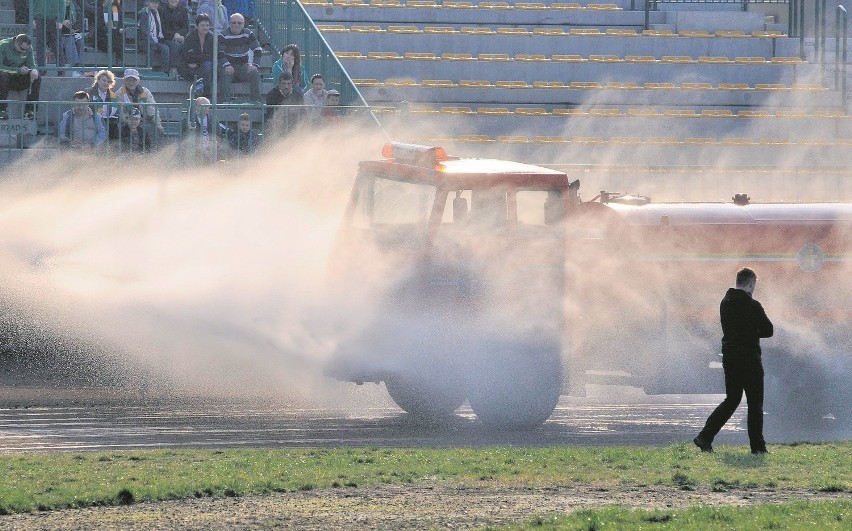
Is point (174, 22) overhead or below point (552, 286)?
overhead

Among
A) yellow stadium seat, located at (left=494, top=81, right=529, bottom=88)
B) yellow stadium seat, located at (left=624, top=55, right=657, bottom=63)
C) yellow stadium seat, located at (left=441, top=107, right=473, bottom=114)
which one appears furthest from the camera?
yellow stadium seat, located at (left=624, top=55, right=657, bottom=63)

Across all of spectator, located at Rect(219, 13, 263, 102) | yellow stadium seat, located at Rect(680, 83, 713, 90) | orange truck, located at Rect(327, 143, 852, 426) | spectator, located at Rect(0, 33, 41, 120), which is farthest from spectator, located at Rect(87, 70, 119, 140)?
yellow stadium seat, located at Rect(680, 83, 713, 90)

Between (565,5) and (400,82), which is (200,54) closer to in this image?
(400,82)

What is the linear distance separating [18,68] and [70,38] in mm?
2114

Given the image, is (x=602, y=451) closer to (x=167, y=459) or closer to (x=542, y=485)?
(x=542, y=485)

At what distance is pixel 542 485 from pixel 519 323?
11.2 feet

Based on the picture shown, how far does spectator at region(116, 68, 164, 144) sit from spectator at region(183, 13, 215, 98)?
1049 millimetres

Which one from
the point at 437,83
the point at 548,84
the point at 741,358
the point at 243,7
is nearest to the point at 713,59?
the point at 548,84

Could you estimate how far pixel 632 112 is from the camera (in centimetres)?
2842

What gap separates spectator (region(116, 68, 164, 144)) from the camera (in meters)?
20.9

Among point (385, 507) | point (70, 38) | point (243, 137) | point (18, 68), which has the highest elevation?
point (70, 38)

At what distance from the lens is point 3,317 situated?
1803 cm

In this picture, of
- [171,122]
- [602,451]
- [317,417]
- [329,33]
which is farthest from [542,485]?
[329,33]

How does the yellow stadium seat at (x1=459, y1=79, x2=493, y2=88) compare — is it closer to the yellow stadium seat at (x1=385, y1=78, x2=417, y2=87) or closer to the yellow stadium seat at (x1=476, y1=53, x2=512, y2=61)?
the yellow stadium seat at (x1=476, y1=53, x2=512, y2=61)
